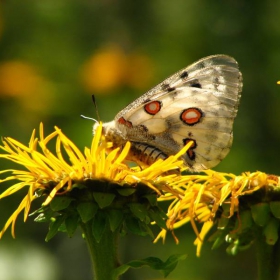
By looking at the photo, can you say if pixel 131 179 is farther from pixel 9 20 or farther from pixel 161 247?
pixel 9 20

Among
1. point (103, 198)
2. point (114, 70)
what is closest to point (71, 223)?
point (103, 198)

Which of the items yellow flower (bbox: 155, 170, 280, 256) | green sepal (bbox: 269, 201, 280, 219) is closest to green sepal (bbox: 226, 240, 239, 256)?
yellow flower (bbox: 155, 170, 280, 256)

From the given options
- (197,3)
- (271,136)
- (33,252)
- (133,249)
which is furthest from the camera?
(197,3)

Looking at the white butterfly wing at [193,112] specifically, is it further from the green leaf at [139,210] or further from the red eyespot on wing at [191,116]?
the green leaf at [139,210]

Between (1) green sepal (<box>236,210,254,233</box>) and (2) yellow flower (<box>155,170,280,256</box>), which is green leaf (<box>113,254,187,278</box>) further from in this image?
(1) green sepal (<box>236,210,254,233</box>)

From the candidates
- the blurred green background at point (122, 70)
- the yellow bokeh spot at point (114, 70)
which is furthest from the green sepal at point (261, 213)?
the yellow bokeh spot at point (114, 70)

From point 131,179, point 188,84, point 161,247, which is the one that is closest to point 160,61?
point 161,247
